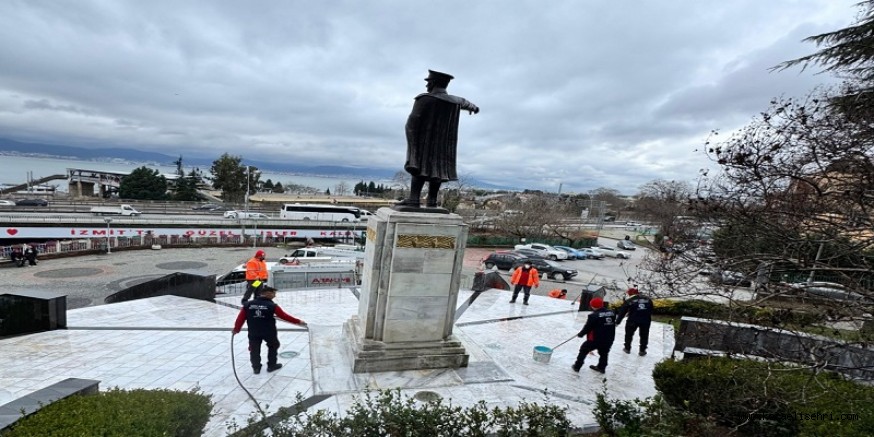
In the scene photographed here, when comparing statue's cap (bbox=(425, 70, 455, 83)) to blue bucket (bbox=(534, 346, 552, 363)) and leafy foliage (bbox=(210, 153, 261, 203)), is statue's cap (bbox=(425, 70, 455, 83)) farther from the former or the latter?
leafy foliage (bbox=(210, 153, 261, 203))

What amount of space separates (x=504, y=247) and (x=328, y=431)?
3406 cm

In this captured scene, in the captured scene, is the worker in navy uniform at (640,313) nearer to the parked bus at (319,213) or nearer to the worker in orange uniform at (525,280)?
the worker in orange uniform at (525,280)

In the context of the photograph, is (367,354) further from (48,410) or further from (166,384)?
(48,410)

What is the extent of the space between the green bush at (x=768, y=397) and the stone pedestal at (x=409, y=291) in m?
3.26

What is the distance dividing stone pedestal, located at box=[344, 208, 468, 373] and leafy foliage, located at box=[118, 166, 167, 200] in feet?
174

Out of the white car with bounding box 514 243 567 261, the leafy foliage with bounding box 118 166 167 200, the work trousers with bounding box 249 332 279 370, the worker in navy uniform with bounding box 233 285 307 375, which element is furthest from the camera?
the leafy foliage with bounding box 118 166 167 200

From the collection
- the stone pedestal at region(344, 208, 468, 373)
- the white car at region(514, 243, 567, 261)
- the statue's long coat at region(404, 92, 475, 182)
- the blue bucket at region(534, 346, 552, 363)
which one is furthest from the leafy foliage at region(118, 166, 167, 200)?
the blue bucket at region(534, 346, 552, 363)

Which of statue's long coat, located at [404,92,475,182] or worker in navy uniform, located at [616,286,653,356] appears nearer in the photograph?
statue's long coat, located at [404,92,475,182]

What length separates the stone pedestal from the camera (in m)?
6.35

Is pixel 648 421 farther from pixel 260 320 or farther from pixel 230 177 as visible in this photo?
pixel 230 177

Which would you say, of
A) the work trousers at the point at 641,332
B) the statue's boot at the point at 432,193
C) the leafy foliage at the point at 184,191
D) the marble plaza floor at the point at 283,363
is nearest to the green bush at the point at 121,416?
the marble plaza floor at the point at 283,363

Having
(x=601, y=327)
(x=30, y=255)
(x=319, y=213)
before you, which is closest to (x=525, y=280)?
(x=601, y=327)

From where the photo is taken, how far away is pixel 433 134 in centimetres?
676

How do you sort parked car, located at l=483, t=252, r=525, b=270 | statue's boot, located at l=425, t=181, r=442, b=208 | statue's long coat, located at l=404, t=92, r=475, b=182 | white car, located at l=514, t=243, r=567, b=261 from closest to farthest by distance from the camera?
statue's long coat, located at l=404, t=92, r=475, b=182
statue's boot, located at l=425, t=181, r=442, b=208
parked car, located at l=483, t=252, r=525, b=270
white car, located at l=514, t=243, r=567, b=261
